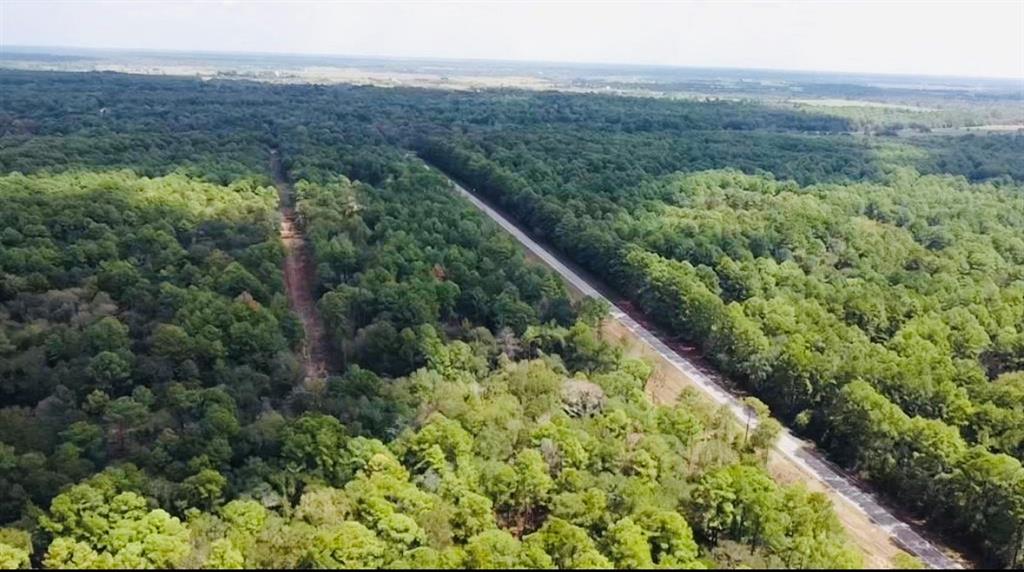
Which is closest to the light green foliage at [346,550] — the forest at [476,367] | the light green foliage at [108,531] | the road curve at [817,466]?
the forest at [476,367]

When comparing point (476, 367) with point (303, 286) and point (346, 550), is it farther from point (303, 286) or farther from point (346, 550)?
point (303, 286)


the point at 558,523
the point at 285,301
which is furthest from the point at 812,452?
the point at 285,301

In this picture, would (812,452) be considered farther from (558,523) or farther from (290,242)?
(290,242)

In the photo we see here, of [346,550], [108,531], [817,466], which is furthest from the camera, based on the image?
[817,466]

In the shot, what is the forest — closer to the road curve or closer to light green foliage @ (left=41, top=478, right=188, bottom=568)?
light green foliage @ (left=41, top=478, right=188, bottom=568)

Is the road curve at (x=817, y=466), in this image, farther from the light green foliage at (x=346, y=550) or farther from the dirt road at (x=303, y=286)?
the light green foliage at (x=346, y=550)

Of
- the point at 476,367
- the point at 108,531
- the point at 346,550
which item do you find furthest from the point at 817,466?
the point at 108,531
